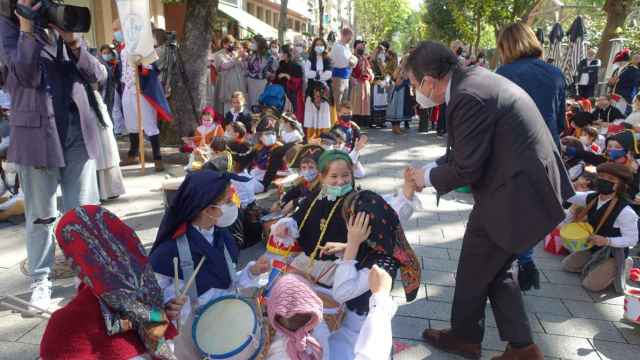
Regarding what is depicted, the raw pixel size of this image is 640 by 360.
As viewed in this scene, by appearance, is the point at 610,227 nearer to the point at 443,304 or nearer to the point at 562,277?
the point at 562,277

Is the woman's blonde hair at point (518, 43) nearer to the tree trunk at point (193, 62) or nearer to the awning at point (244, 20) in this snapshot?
the tree trunk at point (193, 62)

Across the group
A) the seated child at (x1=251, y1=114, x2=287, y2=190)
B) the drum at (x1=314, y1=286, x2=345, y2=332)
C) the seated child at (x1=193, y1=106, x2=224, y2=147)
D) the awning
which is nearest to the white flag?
the seated child at (x1=193, y1=106, x2=224, y2=147)

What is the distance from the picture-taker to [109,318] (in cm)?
176

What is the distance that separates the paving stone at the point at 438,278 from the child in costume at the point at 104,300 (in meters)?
2.82

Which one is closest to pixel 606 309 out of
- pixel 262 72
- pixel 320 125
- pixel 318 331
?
pixel 318 331

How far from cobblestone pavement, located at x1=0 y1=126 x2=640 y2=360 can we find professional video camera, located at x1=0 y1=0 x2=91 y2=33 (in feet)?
6.31

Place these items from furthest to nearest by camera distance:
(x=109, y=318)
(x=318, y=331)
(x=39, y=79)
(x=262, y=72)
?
(x=262, y=72) < (x=39, y=79) < (x=318, y=331) < (x=109, y=318)

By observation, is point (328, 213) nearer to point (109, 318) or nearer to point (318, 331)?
point (318, 331)

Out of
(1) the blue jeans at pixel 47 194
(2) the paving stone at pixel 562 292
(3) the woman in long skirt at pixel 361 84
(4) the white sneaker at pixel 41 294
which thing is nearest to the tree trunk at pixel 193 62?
(3) the woman in long skirt at pixel 361 84

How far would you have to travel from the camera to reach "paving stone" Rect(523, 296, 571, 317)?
375cm

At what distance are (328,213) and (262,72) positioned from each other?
9.38 m

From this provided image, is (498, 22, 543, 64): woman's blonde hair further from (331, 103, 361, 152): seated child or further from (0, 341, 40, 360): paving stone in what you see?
(0, 341, 40, 360): paving stone

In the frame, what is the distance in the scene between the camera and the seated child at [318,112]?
31.0 feet

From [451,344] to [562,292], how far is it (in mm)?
1554
